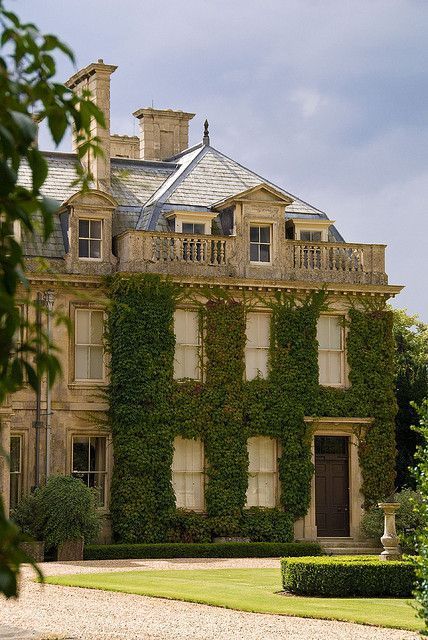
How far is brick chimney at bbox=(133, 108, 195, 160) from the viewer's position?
1574 inches

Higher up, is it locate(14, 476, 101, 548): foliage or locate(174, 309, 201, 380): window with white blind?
locate(174, 309, 201, 380): window with white blind

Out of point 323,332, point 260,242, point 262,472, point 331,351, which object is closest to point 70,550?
point 262,472

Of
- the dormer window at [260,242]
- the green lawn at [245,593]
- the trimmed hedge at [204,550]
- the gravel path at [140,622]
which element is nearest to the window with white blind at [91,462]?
the trimmed hedge at [204,550]

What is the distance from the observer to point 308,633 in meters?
15.9

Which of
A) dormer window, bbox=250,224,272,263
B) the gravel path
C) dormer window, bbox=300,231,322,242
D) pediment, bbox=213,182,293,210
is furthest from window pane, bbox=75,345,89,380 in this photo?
the gravel path

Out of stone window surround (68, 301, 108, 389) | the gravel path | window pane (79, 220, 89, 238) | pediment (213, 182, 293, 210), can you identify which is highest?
pediment (213, 182, 293, 210)

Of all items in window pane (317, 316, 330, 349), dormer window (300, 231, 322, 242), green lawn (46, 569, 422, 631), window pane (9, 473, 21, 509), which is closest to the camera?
green lawn (46, 569, 422, 631)

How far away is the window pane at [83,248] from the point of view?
3256 centimetres

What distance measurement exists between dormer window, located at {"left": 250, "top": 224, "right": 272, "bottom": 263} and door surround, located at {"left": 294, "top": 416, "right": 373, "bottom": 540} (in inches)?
170

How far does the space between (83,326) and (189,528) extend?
561cm

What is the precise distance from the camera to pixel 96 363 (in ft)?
106

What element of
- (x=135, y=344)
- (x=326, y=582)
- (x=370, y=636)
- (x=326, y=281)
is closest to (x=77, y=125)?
(x=370, y=636)

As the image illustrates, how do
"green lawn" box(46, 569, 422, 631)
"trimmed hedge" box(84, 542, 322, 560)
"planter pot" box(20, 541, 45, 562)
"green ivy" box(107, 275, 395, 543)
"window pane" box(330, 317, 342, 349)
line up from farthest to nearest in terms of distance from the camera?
"window pane" box(330, 317, 342, 349) → "green ivy" box(107, 275, 395, 543) → "trimmed hedge" box(84, 542, 322, 560) → "planter pot" box(20, 541, 45, 562) → "green lawn" box(46, 569, 422, 631)

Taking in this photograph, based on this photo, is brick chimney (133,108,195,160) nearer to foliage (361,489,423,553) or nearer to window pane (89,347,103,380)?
window pane (89,347,103,380)
